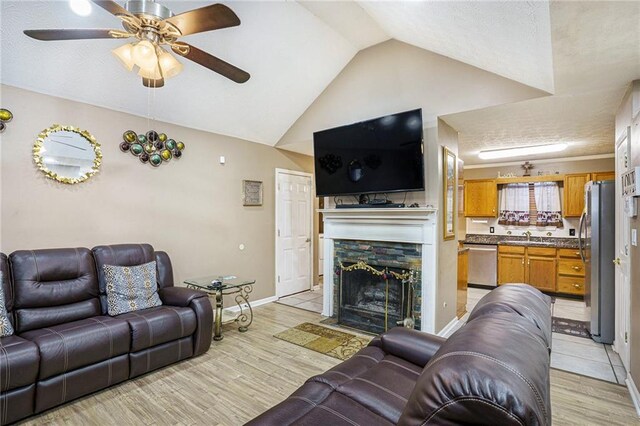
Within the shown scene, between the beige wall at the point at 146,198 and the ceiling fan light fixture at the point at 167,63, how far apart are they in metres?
1.68

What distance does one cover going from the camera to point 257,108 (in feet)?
14.0

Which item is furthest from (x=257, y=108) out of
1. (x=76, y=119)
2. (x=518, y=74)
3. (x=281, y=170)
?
(x=518, y=74)

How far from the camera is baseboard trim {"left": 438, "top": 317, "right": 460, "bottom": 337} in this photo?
3.59m

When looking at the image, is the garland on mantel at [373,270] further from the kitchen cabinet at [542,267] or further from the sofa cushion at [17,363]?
the kitchen cabinet at [542,267]

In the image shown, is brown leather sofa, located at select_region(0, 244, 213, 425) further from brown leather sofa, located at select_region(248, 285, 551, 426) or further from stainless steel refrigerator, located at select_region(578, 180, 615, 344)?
stainless steel refrigerator, located at select_region(578, 180, 615, 344)

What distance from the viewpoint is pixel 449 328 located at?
12.4ft

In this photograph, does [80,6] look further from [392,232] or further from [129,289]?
[392,232]

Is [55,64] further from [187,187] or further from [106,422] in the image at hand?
[106,422]

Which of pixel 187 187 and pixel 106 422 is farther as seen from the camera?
pixel 187 187

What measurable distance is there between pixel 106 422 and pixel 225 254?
250 cm

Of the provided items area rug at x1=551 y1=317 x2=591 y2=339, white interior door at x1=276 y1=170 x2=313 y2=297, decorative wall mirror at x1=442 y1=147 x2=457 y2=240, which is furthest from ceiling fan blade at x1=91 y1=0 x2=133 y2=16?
area rug at x1=551 y1=317 x2=591 y2=339

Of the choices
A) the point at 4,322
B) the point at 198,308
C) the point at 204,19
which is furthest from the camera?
the point at 198,308

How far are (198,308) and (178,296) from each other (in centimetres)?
27

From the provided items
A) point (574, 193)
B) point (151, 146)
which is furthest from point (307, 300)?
point (574, 193)
